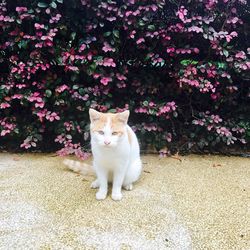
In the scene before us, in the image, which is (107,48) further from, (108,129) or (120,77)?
(108,129)

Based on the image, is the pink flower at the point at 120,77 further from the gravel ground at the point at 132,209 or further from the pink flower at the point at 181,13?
the gravel ground at the point at 132,209

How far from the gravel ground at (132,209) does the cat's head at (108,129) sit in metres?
0.54

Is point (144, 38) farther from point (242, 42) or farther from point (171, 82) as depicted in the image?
point (242, 42)

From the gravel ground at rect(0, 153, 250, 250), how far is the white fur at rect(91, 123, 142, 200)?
12 cm

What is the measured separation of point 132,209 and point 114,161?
1.36 feet

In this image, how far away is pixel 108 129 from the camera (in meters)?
2.65

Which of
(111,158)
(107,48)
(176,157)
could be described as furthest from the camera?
(176,157)

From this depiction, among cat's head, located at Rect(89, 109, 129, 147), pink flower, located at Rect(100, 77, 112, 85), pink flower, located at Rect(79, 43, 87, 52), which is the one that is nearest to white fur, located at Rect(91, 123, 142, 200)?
cat's head, located at Rect(89, 109, 129, 147)

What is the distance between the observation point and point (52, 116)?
3736mm

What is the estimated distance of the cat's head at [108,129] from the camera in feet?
8.67

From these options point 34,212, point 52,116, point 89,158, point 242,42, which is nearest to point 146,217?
point 34,212

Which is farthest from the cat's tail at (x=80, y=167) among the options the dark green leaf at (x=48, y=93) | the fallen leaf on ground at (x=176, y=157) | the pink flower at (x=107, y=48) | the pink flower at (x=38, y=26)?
the pink flower at (x=38, y=26)

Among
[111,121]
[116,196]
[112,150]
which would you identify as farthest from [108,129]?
[116,196]

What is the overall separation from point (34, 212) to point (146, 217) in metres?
0.88
